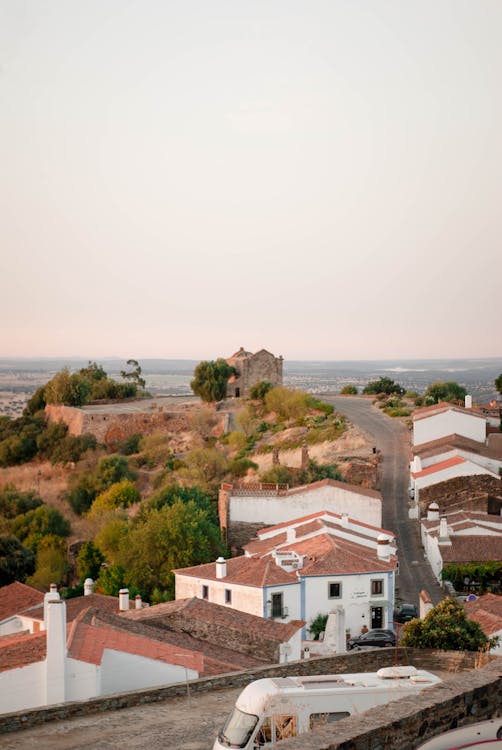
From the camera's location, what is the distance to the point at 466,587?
91.9ft

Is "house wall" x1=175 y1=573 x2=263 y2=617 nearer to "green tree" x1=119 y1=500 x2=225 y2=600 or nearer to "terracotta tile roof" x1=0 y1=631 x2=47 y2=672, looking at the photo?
"green tree" x1=119 y1=500 x2=225 y2=600

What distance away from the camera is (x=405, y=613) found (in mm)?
25484

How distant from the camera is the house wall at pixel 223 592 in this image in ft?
81.1

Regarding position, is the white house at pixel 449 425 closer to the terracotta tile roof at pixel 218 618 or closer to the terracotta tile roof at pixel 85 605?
the terracotta tile roof at pixel 85 605

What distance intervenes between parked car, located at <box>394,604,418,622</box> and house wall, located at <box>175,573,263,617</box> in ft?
12.1

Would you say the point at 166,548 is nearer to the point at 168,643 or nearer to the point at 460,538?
the point at 460,538

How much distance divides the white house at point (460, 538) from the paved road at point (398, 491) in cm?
53

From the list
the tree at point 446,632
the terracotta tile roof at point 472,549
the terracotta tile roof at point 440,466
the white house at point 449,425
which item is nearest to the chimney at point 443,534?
the terracotta tile roof at point 472,549

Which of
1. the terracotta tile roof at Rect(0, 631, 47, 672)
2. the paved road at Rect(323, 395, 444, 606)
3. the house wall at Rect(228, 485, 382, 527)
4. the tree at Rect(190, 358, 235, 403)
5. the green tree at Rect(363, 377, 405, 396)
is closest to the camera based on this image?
the terracotta tile roof at Rect(0, 631, 47, 672)

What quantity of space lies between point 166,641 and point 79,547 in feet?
79.9

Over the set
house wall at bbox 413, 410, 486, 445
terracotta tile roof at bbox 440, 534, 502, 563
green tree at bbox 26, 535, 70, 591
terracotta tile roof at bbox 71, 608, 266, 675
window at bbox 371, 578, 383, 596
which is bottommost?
green tree at bbox 26, 535, 70, 591

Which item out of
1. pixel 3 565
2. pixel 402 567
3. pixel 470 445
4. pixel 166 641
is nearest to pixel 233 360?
pixel 470 445

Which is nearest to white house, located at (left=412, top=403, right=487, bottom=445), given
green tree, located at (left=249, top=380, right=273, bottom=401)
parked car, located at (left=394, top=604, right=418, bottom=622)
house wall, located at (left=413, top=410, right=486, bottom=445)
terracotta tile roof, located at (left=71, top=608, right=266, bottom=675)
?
house wall, located at (left=413, top=410, right=486, bottom=445)

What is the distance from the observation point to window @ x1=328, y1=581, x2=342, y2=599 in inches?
1008
